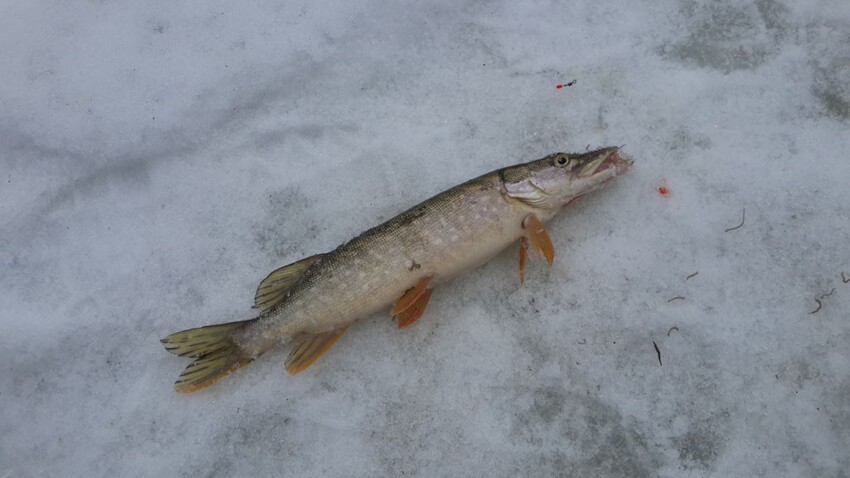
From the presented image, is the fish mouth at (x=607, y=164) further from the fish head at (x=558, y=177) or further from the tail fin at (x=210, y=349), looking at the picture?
the tail fin at (x=210, y=349)

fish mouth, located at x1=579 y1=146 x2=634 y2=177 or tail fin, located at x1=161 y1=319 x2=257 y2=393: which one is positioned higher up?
fish mouth, located at x1=579 y1=146 x2=634 y2=177

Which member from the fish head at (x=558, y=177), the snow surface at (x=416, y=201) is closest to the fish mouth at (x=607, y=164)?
the fish head at (x=558, y=177)

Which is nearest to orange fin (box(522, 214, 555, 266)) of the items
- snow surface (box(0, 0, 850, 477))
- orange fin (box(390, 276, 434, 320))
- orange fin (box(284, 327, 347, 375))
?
snow surface (box(0, 0, 850, 477))

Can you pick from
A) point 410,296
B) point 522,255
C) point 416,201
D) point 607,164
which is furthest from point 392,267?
point 607,164

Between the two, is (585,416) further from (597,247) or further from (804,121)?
(804,121)

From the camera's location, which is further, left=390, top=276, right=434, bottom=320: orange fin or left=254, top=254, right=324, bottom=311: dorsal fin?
left=254, top=254, right=324, bottom=311: dorsal fin

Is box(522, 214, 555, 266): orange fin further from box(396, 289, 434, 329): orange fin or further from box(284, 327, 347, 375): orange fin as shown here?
box(284, 327, 347, 375): orange fin
